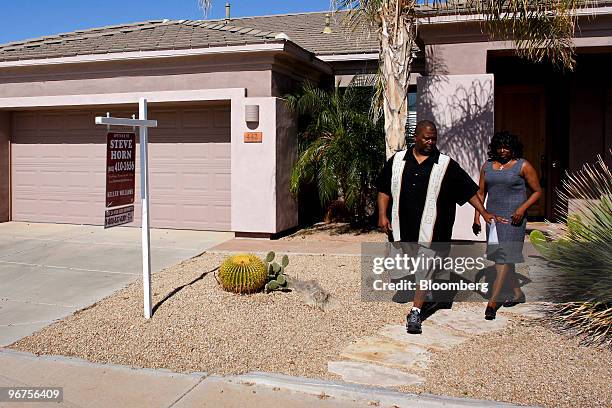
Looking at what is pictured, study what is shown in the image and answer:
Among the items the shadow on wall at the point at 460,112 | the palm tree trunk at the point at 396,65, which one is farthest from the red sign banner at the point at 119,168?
the shadow on wall at the point at 460,112

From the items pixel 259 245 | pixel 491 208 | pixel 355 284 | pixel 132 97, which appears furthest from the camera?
pixel 132 97

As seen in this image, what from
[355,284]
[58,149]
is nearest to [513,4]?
[355,284]

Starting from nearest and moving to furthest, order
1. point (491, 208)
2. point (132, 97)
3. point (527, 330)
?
point (527, 330), point (491, 208), point (132, 97)

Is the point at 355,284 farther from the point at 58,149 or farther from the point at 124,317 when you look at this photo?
the point at 58,149

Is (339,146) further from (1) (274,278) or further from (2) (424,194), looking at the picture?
(2) (424,194)

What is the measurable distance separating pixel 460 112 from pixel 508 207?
13.1 ft

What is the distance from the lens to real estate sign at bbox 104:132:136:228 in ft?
19.4

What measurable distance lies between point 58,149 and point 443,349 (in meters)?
9.94

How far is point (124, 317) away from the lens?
634 cm

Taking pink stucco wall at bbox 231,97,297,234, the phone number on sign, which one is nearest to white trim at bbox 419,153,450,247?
the phone number on sign

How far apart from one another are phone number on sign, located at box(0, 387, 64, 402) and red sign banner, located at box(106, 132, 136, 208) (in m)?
1.82

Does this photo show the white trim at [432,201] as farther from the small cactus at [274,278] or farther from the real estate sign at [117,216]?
the real estate sign at [117,216]

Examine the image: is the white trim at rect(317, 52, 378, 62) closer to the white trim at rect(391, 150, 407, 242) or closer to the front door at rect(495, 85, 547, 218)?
the front door at rect(495, 85, 547, 218)

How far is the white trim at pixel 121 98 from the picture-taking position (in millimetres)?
10945
